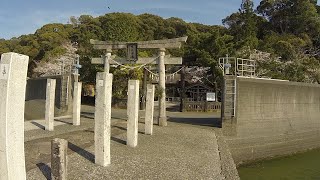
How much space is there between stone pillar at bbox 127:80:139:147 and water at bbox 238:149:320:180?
440cm

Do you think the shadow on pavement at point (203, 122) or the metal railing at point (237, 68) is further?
the shadow on pavement at point (203, 122)

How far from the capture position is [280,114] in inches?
631

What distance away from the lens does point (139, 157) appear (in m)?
8.29

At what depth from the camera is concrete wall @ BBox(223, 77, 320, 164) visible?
13773 mm

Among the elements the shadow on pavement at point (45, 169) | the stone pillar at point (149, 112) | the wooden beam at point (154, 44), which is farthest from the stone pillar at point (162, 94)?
the shadow on pavement at point (45, 169)

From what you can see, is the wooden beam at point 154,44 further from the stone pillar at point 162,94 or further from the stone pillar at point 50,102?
the stone pillar at point 50,102

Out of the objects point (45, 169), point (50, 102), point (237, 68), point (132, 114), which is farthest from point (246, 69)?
point (45, 169)

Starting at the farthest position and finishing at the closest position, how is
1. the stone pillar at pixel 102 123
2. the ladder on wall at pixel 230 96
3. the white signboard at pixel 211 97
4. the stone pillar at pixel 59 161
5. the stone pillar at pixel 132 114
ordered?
the white signboard at pixel 211 97, the ladder on wall at pixel 230 96, the stone pillar at pixel 132 114, the stone pillar at pixel 102 123, the stone pillar at pixel 59 161

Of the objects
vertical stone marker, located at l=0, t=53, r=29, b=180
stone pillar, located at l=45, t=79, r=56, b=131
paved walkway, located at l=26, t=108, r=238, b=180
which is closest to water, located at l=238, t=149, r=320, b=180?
paved walkway, located at l=26, t=108, r=238, b=180

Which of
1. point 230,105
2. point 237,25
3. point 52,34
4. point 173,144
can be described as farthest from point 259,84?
point 52,34

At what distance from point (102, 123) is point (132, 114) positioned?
2.39m

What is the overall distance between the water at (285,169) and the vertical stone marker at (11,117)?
345 inches

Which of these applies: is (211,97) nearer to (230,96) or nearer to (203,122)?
(203,122)

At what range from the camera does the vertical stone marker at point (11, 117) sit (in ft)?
14.3
